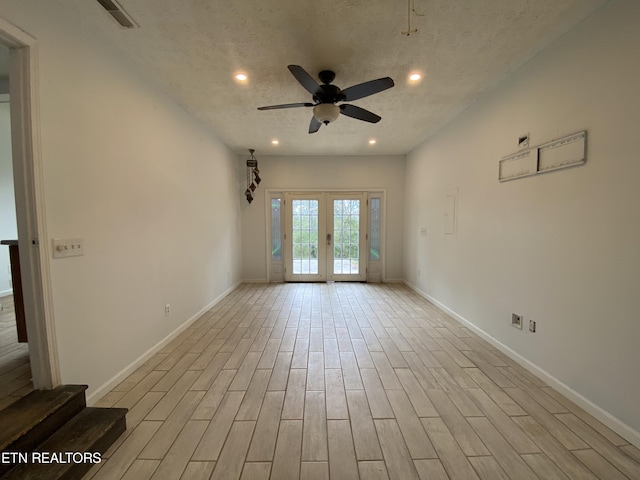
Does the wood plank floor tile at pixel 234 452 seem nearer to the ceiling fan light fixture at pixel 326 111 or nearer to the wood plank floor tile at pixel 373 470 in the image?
the wood plank floor tile at pixel 373 470

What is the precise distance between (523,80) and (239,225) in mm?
4958

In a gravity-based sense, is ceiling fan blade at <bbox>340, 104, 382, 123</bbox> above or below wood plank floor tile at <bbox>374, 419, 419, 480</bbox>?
above

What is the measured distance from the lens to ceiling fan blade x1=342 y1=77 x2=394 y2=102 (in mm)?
2129

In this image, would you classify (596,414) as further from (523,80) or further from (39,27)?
(39,27)

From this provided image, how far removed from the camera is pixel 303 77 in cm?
209

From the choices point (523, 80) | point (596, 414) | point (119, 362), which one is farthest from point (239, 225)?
point (596, 414)

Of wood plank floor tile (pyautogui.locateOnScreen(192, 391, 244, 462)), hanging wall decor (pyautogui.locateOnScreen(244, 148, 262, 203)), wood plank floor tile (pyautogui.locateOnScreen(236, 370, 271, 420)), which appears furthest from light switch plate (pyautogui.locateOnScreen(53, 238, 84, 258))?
hanging wall decor (pyautogui.locateOnScreen(244, 148, 262, 203))

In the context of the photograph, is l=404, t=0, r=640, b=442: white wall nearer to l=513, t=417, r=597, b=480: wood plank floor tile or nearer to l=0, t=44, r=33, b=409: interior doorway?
l=513, t=417, r=597, b=480: wood plank floor tile

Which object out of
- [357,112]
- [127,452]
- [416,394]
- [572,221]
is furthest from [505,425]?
[357,112]

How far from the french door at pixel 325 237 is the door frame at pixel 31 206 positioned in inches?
169

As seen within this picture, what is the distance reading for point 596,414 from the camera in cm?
173

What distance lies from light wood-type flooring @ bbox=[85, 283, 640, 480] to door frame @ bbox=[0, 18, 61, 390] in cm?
64

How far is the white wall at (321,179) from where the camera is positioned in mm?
5582

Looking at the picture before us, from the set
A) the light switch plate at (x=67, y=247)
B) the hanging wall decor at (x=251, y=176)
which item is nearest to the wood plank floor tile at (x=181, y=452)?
the light switch plate at (x=67, y=247)
